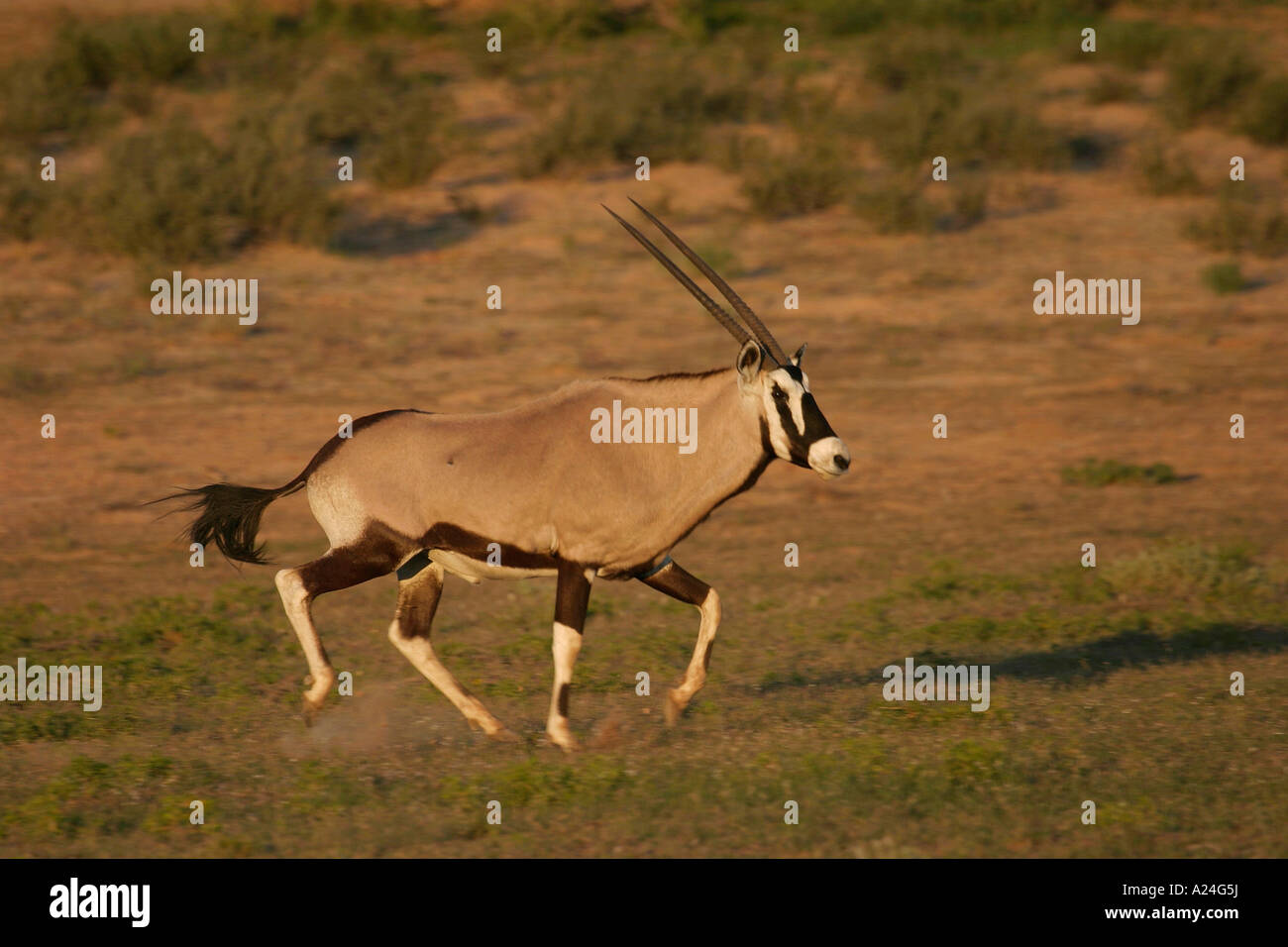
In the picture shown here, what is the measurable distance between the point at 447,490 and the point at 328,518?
58 cm

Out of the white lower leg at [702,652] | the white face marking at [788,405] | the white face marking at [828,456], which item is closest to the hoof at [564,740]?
the white lower leg at [702,652]

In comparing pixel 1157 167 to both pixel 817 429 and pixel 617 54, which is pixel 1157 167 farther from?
pixel 817 429

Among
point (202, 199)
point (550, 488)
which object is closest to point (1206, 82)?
point (202, 199)

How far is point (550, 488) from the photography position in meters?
6.98

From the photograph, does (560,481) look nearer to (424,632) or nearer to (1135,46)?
(424,632)

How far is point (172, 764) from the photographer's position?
7.32 meters

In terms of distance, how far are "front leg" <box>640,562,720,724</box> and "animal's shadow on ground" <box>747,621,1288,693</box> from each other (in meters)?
1.15

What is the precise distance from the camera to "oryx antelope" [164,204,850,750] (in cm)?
698

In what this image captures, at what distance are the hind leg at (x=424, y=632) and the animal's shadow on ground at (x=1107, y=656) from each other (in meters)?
1.85

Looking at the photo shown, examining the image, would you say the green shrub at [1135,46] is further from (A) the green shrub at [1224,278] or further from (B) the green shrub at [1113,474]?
(B) the green shrub at [1113,474]

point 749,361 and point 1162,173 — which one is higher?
point 1162,173

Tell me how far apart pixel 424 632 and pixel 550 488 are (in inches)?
41.0

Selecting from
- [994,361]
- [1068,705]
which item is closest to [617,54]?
[994,361]

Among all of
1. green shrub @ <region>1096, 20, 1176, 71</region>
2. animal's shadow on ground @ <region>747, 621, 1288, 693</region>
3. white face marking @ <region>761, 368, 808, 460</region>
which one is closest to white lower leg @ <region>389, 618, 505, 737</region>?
animal's shadow on ground @ <region>747, 621, 1288, 693</region>
